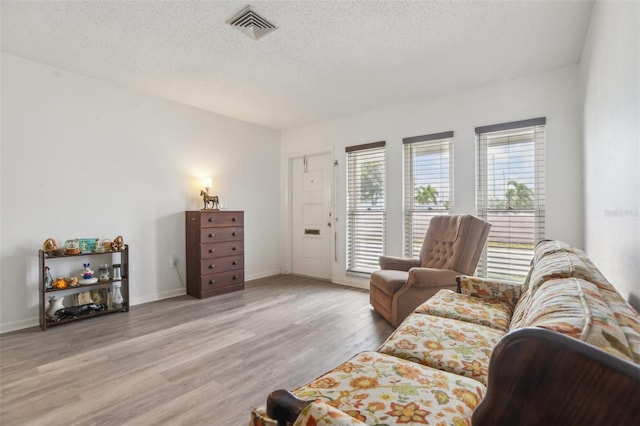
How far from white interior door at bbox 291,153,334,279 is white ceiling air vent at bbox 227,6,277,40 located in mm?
2662

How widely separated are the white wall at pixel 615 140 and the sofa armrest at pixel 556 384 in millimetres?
1114

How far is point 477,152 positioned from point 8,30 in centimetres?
462

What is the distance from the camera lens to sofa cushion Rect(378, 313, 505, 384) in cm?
135

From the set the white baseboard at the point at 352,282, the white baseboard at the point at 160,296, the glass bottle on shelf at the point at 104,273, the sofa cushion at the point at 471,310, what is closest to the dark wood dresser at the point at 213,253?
the white baseboard at the point at 160,296

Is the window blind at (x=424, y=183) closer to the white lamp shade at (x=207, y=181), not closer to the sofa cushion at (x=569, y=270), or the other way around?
the sofa cushion at (x=569, y=270)

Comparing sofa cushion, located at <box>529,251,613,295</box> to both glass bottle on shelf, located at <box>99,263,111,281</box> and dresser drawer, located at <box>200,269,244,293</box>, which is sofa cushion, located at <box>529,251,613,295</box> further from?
glass bottle on shelf, located at <box>99,263,111,281</box>

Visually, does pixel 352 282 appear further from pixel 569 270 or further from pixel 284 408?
pixel 284 408

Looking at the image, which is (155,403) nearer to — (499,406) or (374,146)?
(499,406)

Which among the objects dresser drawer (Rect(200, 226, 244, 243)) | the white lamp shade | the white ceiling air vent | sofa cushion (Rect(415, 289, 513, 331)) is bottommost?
sofa cushion (Rect(415, 289, 513, 331))

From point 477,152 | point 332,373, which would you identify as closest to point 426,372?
point 332,373

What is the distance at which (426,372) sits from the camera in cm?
125

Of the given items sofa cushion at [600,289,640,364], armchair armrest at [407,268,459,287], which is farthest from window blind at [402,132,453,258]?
sofa cushion at [600,289,640,364]

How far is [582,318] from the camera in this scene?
2.45ft

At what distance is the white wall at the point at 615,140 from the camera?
1.34 meters
